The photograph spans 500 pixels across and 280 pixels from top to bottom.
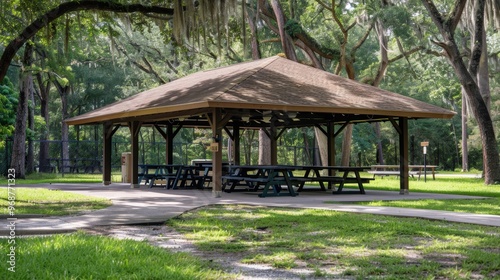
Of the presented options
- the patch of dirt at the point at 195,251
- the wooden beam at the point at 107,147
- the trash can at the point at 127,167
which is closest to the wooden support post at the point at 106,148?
the wooden beam at the point at 107,147

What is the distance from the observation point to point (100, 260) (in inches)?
241

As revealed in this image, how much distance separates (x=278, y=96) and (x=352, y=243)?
897 centimetres

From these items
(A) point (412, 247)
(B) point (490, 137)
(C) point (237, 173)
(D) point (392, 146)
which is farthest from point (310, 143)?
(A) point (412, 247)

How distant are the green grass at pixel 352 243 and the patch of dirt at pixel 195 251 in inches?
4.7

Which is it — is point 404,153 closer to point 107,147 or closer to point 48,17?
point 48,17

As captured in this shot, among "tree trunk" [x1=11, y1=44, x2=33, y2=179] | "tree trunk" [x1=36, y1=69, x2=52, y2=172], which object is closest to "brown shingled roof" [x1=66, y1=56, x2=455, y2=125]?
"tree trunk" [x1=11, y1=44, x2=33, y2=179]

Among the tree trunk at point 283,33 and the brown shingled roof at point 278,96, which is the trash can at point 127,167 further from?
Result: the tree trunk at point 283,33

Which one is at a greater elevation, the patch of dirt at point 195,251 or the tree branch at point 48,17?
the tree branch at point 48,17

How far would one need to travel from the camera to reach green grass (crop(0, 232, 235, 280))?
18.3 feet

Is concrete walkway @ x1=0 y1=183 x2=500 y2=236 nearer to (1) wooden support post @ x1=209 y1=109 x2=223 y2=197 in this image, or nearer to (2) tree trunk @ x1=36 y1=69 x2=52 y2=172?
(1) wooden support post @ x1=209 y1=109 x2=223 y2=197

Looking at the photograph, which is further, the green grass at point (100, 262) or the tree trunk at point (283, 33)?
the tree trunk at point (283, 33)

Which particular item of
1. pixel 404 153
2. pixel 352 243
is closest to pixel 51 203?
pixel 352 243

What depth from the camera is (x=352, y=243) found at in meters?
8.13

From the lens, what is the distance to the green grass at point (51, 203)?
Answer: 12.1 m
